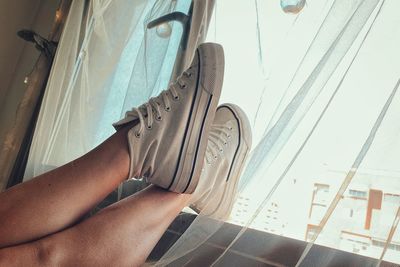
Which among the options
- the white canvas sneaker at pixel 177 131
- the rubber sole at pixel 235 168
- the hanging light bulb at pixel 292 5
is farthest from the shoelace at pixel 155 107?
the hanging light bulb at pixel 292 5

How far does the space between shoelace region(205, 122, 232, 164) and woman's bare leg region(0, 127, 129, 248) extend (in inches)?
5.4

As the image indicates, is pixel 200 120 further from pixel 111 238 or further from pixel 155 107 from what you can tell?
pixel 111 238

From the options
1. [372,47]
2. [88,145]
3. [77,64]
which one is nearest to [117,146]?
[372,47]

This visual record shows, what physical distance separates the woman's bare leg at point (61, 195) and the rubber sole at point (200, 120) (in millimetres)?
88

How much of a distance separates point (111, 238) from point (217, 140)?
23cm

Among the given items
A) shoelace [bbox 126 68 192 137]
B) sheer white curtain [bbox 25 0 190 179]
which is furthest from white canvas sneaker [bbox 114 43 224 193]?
sheer white curtain [bbox 25 0 190 179]

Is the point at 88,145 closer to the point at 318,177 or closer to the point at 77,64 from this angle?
the point at 77,64

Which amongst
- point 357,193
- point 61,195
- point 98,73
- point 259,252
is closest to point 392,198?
point 357,193

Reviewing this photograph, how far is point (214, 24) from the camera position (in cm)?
79

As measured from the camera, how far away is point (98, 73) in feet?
3.65

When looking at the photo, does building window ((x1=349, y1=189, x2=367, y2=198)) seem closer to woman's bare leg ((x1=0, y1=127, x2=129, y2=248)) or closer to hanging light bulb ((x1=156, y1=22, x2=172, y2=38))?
woman's bare leg ((x1=0, y1=127, x2=129, y2=248))

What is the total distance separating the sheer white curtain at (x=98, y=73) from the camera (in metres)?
0.91

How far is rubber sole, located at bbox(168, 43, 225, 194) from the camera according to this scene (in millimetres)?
474

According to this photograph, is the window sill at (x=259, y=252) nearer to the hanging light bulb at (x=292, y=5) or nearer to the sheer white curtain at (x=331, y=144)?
the sheer white curtain at (x=331, y=144)
